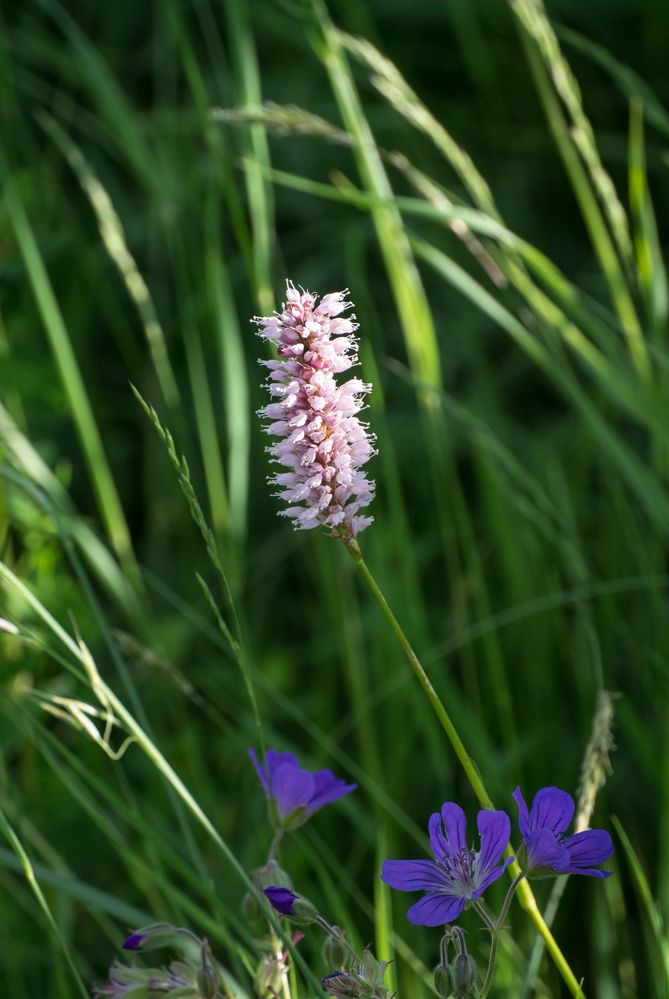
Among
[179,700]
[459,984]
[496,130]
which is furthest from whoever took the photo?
[496,130]

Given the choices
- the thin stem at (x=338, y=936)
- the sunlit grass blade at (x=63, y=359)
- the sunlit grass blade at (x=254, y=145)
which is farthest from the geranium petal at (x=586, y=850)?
the sunlit grass blade at (x=254, y=145)

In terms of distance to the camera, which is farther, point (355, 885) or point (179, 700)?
point (179, 700)

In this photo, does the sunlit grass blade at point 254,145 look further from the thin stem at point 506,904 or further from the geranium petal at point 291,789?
the thin stem at point 506,904

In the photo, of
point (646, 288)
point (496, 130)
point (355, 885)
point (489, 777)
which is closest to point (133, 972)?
point (489, 777)

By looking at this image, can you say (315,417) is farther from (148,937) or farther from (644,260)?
(644,260)

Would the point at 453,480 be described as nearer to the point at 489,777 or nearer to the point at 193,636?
the point at 489,777

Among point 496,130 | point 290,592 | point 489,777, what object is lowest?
point 489,777
